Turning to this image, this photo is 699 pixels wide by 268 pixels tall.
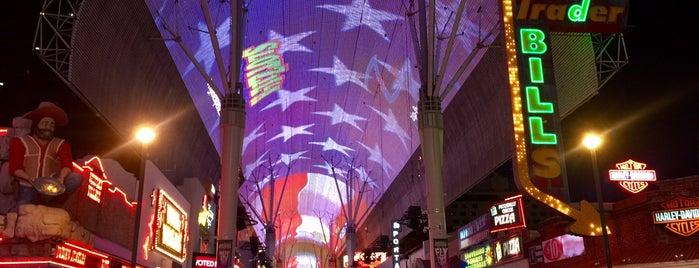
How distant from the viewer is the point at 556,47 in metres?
24.7

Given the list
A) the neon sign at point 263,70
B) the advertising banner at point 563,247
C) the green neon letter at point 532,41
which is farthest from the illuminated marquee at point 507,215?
the neon sign at point 263,70

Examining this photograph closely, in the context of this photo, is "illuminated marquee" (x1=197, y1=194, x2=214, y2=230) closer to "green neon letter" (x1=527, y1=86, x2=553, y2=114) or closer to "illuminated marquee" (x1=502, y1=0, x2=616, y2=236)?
"illuminated marquee" (x1=502, y1=0, x2=616, y2=236)

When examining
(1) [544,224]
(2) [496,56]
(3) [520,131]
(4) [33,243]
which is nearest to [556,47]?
(2) [496,56]

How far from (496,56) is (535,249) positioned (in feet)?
26.8

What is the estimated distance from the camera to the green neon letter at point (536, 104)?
663 inches

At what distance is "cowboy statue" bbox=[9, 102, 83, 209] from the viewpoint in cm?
1287

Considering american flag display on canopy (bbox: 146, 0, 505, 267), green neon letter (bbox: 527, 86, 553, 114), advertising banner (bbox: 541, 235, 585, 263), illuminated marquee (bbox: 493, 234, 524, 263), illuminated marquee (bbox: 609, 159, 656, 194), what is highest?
american flag display on canopy (bbox: 146, 0, 505, 267)

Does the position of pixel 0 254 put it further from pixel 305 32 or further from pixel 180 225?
pixel 305 32

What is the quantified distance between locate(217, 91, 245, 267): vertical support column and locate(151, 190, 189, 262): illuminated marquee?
1810 mm

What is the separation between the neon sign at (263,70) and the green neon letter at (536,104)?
74.8 ft

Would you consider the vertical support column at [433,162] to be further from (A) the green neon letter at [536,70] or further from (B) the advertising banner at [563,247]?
(A) the green neon letter at [536,70]

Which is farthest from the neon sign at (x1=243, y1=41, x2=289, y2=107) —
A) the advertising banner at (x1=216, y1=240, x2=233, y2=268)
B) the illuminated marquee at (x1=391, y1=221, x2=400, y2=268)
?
the advertising banner at (x1=216, y1=240, x2=233, y2=268)

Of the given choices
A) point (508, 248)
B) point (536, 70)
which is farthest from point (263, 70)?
point (536, 70)

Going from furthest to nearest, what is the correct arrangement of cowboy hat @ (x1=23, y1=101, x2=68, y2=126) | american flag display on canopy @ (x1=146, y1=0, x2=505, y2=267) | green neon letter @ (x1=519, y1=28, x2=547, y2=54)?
american flag display on canopy @ (x1=146, y1=0, x2=505, y2=267), green neon letter @ (x1=519, y1=28, x2=547, y2=54), cowboy hat @ (x1=23, y1=101, x2=68, y2=126)
